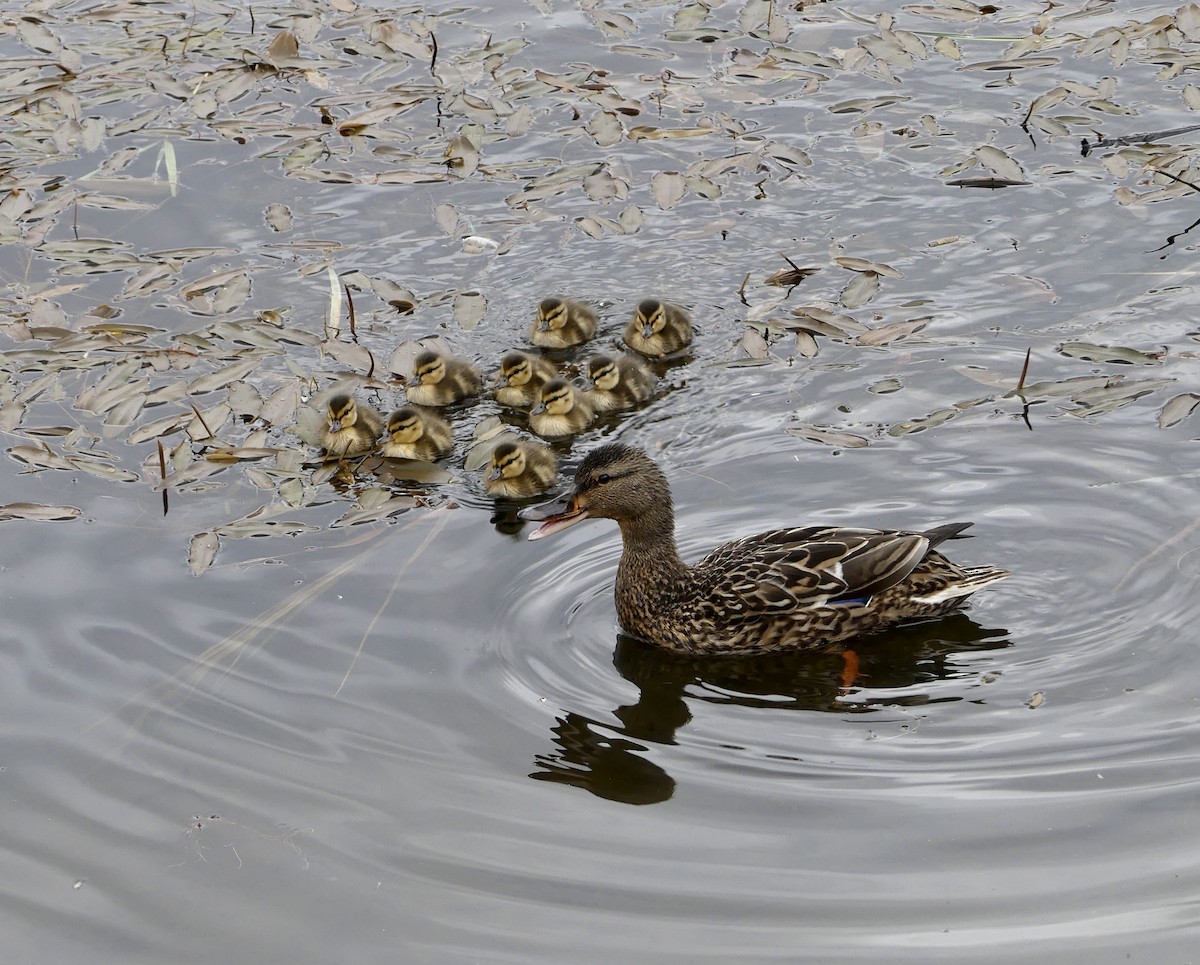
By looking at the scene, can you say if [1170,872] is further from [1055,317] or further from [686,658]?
[1055,317]

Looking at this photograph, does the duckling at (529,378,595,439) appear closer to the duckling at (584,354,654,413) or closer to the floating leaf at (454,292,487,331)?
the duckling at (584,354,654,413)

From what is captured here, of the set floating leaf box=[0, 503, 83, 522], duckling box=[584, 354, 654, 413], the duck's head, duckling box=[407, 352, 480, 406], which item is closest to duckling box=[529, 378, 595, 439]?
duckling box=[584, 354, 654, 413]

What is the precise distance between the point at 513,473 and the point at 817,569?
143 centimetres

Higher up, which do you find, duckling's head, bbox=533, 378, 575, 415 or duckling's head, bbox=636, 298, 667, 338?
duckling's head, bbox=636, 298, 667, 338

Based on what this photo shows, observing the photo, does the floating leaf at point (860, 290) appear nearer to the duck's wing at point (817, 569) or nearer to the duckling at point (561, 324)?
the duckling at point (561, 324)

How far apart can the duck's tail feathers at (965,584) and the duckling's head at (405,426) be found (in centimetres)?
223

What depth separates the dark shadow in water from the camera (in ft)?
15.6

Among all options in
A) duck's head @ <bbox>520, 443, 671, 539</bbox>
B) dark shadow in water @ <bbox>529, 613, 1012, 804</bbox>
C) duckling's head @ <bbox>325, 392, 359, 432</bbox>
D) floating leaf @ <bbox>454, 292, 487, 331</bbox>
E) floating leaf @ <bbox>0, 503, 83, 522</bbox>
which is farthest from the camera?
floating leaf @ <bbox>454, 292, 487, 331</bbox>

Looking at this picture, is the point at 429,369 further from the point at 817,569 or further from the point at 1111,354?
the point at 1111,354

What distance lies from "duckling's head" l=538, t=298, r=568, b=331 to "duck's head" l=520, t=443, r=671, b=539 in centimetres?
175

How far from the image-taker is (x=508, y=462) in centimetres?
629

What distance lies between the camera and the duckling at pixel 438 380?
22.5 feet

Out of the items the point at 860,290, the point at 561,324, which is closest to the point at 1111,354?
the point at 860,290

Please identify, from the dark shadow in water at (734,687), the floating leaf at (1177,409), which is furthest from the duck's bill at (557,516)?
the floating leaf at (1177,409)
